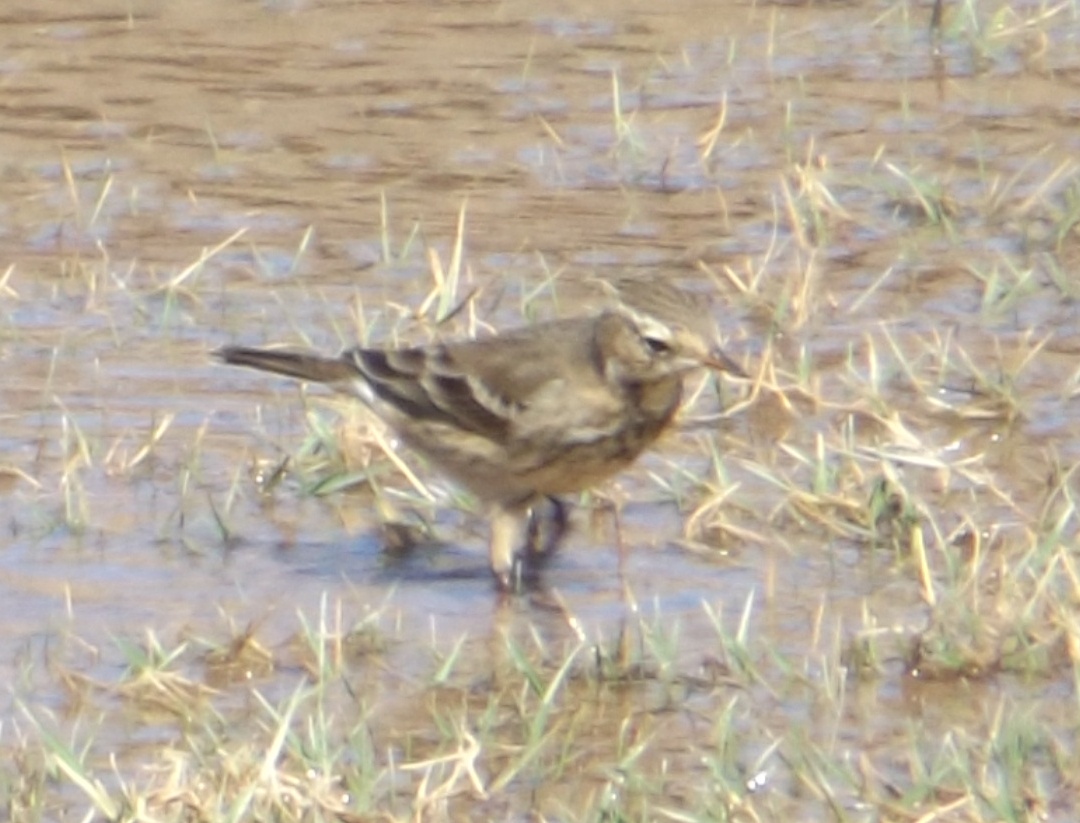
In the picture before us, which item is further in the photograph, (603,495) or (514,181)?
(514,181)

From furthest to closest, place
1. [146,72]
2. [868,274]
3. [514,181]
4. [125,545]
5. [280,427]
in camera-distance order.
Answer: [146,72], [514,181], [868,274], [280,427], [125,545]

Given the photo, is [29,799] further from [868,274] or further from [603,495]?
[868,274]

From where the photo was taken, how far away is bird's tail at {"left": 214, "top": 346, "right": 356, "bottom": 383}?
7586 mm

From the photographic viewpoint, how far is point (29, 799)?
5445mm

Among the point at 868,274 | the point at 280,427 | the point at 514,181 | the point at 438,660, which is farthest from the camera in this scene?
the point at 514,181

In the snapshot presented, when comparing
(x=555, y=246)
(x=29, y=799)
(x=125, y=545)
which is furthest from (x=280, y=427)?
(x=29, y=799)

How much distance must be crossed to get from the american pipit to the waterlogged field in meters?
0.17

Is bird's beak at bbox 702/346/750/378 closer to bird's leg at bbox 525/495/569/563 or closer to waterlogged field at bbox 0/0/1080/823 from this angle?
waterlogged field at bbox 0/0/1080/823

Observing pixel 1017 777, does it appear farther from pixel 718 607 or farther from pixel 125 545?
pixel 125 545

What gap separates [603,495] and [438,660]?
1268mm

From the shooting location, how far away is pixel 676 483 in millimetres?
7582

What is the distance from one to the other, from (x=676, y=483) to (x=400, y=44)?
13.5 feet

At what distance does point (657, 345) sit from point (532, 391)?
0.40m

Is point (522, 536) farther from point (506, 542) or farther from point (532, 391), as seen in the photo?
point (532, 391)
